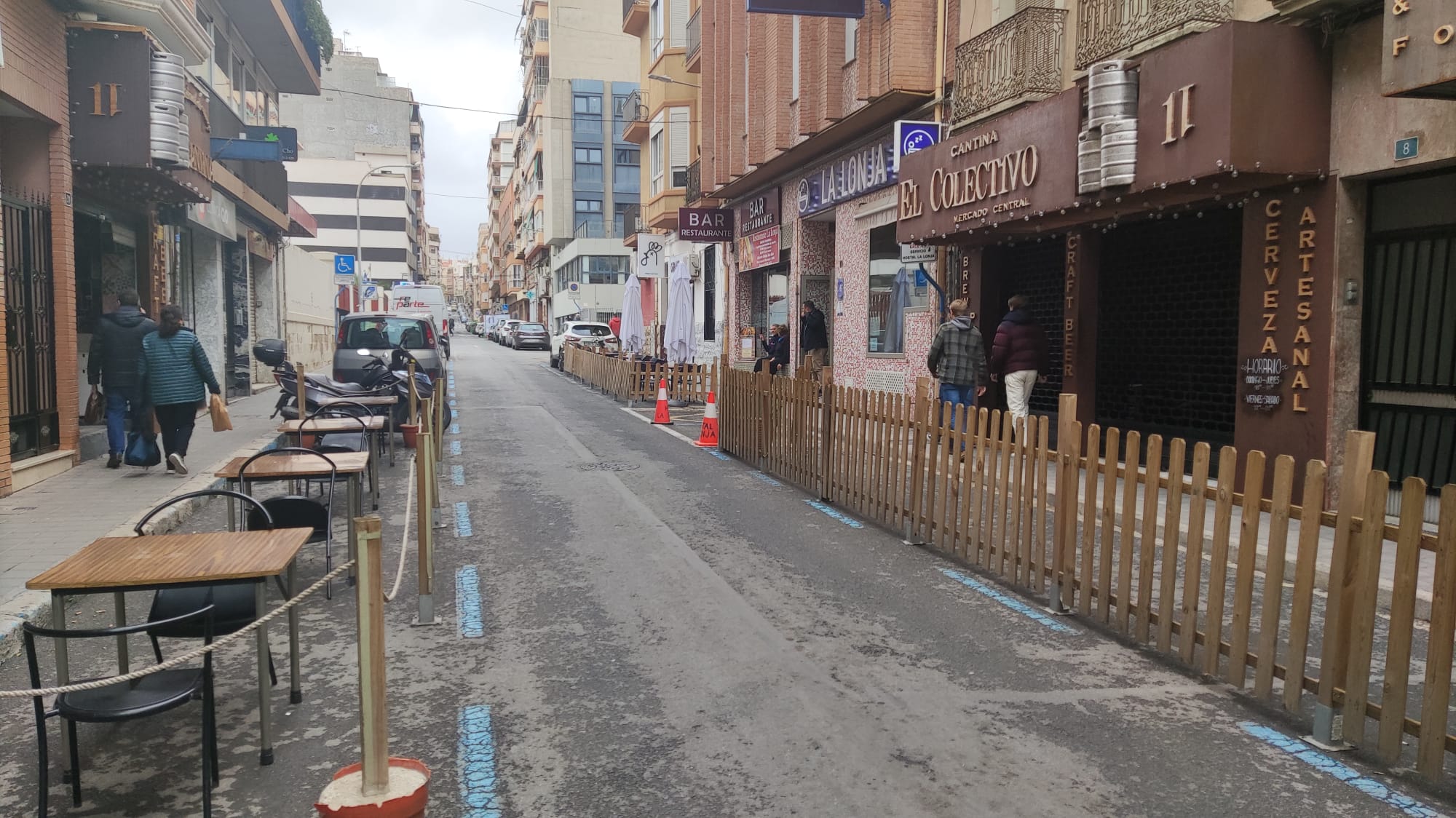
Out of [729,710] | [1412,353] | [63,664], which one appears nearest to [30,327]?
[63,664]

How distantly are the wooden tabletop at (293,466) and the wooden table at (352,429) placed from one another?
1.41 metres

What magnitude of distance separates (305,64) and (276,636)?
79.8ft

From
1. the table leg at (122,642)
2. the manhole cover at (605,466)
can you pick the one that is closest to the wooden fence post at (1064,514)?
the table leg at (122,642)

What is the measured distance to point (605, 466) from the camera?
12.4 m

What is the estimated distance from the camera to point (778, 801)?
372cm

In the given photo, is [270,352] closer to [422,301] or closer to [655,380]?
[655,380]

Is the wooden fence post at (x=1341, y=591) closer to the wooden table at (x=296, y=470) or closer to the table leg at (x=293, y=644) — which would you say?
the table leg at (x=293, y=644)

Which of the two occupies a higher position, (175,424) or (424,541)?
(175,424)

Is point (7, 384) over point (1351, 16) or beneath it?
beneath

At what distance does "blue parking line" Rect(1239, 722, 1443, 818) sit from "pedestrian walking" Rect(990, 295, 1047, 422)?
321 inches

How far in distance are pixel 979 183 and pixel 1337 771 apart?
10154 mm

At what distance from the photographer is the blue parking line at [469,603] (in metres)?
5.87

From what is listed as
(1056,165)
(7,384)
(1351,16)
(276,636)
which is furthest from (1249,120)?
(7,384)

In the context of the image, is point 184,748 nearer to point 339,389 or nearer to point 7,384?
point 7,384
